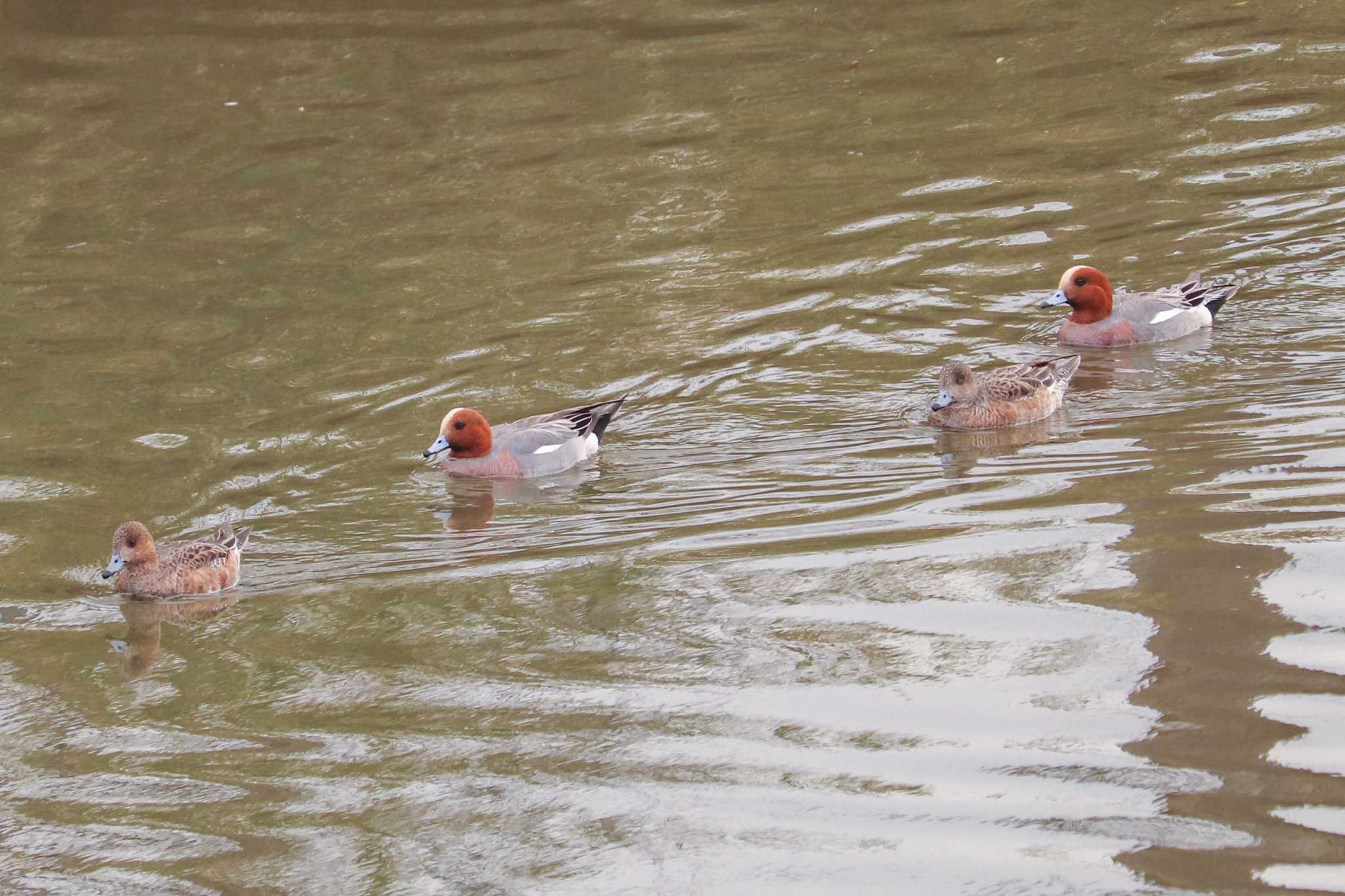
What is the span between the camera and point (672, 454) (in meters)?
9.13

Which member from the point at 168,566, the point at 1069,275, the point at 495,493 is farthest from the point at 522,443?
the point at 1069,275

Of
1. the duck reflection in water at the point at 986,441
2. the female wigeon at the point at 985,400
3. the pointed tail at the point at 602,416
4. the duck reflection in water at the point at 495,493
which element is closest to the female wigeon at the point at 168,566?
the duck reflection in water at the point at 495,493

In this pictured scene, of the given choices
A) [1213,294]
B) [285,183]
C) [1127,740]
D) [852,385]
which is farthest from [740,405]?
[285,183]

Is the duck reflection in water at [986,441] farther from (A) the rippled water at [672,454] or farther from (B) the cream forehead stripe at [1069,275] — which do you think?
(B) the cream forehead stripe at [1069,275]

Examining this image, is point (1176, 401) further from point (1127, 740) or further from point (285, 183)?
point (285, 183)

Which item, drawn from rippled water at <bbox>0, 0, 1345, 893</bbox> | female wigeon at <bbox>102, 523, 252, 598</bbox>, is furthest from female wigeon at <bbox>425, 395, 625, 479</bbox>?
female wigeon at <bbox>102, 523, 252, 598</bbox>

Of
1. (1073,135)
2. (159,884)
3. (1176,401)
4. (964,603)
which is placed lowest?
(159,884)

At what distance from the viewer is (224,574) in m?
7.87

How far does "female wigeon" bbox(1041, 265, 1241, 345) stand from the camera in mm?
10148

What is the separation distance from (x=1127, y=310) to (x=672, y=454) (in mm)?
3004

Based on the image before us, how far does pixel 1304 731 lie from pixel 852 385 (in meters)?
4.98

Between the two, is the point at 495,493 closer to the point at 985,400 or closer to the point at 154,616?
the point at 154,616

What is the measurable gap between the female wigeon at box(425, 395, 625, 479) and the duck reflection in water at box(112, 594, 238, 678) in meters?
1.74

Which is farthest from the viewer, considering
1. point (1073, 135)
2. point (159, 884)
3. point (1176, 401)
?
point (1073, 135)
